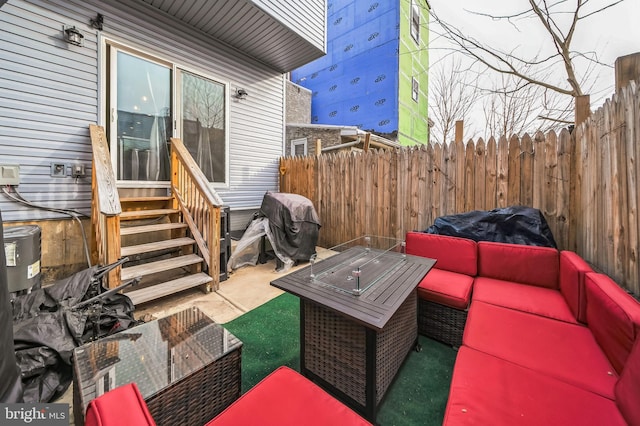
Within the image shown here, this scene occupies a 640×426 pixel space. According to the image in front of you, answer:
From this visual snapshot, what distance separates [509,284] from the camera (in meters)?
2.43

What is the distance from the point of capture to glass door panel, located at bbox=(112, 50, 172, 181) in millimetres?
3865

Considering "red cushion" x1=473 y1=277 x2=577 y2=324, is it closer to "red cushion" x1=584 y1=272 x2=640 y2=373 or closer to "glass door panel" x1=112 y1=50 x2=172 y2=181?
"red cushion" x1=584 y1=272 x2=640 y2=373

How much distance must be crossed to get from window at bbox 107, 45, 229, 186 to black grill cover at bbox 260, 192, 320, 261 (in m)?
1.50

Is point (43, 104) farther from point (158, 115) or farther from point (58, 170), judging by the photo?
point (158, 115)

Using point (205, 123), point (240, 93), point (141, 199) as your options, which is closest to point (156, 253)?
point (141, 199)

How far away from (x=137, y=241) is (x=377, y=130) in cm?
930

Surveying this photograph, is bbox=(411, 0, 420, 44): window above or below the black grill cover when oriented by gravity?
above

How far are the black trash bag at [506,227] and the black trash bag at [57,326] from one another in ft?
11.5

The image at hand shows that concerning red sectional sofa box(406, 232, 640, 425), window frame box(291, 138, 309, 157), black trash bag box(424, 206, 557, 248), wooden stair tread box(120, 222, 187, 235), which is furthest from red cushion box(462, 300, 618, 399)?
window frame box(291, 138, 309, 157)

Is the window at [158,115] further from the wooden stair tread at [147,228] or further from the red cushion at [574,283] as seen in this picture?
the red cushion at [574,283]

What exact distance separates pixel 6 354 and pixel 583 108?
4.79 metres

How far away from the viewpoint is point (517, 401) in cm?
111

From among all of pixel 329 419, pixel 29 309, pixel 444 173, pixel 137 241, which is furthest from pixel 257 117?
pixel 329 419

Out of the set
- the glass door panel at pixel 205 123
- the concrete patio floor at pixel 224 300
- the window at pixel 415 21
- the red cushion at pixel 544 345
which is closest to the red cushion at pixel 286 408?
the red cushion at pixel 544 345
